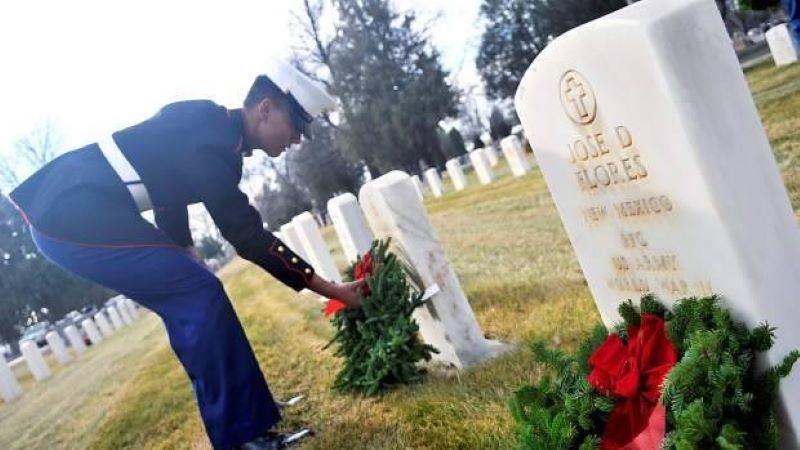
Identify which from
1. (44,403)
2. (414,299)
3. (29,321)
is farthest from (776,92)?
(29,321)

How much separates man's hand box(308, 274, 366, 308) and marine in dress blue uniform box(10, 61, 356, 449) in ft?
0.21

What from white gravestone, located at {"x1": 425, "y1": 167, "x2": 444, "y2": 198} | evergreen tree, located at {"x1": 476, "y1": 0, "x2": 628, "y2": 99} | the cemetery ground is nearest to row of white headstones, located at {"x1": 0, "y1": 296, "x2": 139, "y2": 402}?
the cemetery ground

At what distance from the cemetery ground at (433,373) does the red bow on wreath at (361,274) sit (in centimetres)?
51

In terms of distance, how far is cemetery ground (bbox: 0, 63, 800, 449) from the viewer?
3084 millimetres

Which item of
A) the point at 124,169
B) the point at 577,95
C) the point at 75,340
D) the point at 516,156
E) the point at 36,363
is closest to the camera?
the point at 577,95

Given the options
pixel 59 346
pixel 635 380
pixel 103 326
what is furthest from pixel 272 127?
pixel 103 326

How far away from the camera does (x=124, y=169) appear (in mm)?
3152

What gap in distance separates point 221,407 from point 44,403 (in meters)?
9.93

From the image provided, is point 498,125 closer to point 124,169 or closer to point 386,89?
point 386,89

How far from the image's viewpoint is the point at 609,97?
201 cm

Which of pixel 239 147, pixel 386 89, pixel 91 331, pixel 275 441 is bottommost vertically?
pixel 275 441

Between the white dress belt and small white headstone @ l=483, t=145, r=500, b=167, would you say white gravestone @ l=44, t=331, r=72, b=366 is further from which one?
the white dress belt

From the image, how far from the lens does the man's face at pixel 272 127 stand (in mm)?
3252

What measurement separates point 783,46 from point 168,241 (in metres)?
12.9
